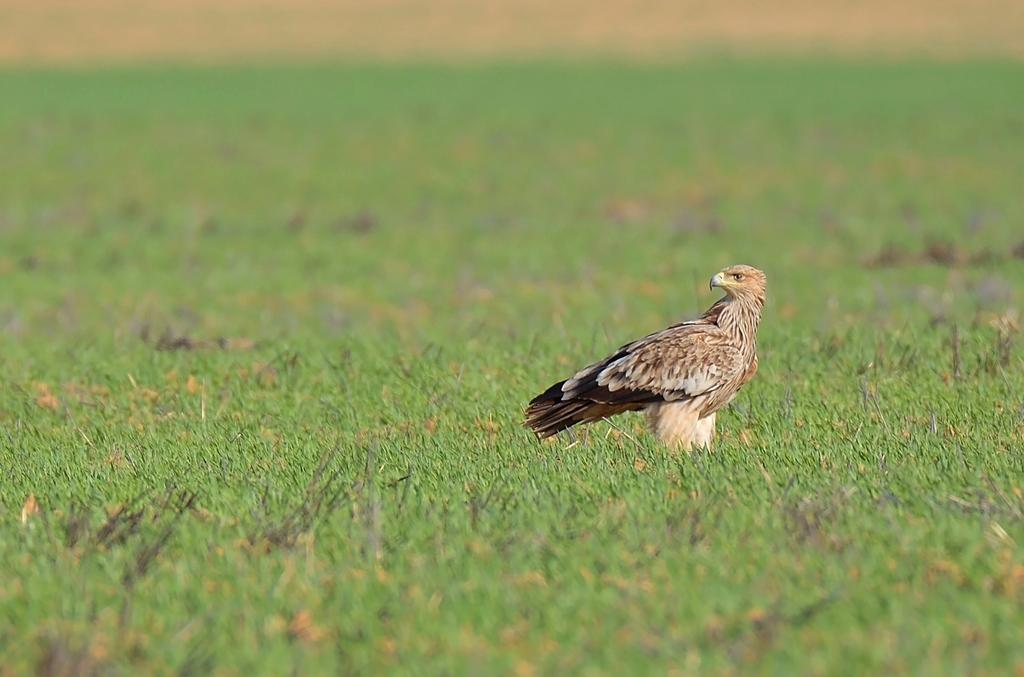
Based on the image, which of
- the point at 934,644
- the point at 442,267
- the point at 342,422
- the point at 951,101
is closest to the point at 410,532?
the point at 934,644

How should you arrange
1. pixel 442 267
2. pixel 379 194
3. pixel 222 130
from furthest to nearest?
pixel 222 130 < pixel 379 194 < pixel 442 267

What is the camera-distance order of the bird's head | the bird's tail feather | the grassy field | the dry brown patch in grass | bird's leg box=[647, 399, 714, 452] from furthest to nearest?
1. the dry brown patch in grass
2. the bird's head
3. bird's leg box=[647, 399, 714, 452]
4. the bird's tail feather
5. the grassy field

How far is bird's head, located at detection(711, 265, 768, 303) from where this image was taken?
28.3 ft

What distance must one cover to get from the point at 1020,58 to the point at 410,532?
54.4m

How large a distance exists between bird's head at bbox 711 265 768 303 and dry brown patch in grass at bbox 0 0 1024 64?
170 feet

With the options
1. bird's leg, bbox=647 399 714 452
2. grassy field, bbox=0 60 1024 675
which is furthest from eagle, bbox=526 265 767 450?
grassy field, bbox=0 60 1024 675

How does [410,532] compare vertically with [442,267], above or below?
above

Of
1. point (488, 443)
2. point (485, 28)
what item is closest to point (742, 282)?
point (488, 443)

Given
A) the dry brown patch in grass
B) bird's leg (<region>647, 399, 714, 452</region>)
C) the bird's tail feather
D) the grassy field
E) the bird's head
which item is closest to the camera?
the grassy field

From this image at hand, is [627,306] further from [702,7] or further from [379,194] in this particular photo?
[702,7]

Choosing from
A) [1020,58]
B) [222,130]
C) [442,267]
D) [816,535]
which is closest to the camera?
[816,535]

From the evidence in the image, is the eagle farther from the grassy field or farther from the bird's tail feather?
the grassy field

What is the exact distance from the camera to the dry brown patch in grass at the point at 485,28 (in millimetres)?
62125

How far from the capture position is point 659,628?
505 cm
